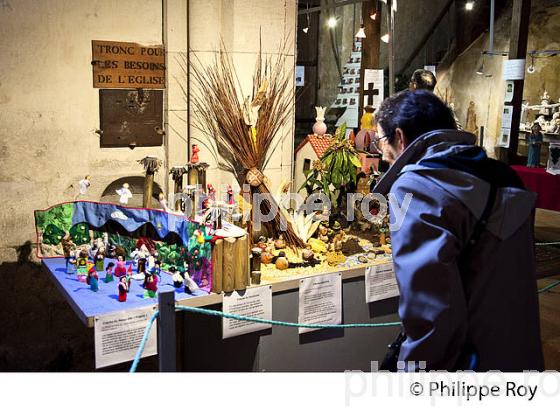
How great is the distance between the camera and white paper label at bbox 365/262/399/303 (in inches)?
133

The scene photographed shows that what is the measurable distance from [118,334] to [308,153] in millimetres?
1979

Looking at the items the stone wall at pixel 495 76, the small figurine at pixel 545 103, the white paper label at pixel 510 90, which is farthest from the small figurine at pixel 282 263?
the stone wall at pixel 495 76

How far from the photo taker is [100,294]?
2729 mm

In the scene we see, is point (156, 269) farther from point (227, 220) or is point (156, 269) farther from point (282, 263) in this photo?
point (282, 263)

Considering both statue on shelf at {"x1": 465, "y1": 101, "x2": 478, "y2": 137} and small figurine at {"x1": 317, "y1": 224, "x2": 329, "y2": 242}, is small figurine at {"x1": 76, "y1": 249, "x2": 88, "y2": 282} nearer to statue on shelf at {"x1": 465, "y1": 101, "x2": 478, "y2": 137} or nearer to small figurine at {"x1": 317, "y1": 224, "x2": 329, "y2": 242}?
small figurine at {"x1": 317, "y1": 224, "x2": 329, "y2": 242}

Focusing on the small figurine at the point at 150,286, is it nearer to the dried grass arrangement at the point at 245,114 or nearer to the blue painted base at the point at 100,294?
the blue painted base at the point at 100,294

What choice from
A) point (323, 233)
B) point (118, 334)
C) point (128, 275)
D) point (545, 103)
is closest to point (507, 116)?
point (323, 233)

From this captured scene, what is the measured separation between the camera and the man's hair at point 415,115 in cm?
191

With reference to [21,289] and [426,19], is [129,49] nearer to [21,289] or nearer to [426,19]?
[21,289]

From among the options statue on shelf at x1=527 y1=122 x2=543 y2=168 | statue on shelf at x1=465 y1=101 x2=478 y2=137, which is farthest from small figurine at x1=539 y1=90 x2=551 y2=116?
statue on shelf at x1=527 y1=122 x2=543 y2=168

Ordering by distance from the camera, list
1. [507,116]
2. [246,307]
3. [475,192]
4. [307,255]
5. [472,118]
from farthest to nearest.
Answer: [472,118] → [507,116] → [307,255] → [246,307] → [475,192]

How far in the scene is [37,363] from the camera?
11.6ft

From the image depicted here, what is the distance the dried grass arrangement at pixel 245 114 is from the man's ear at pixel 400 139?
153cm
